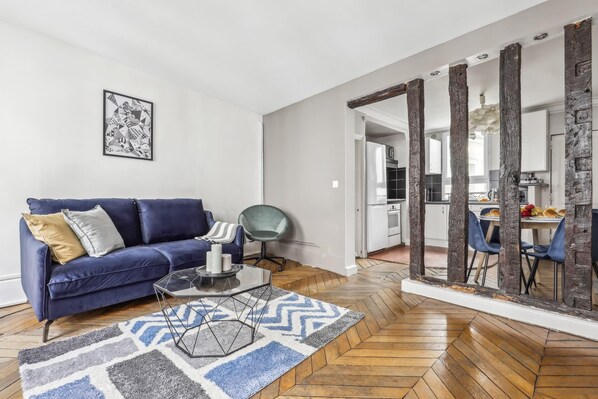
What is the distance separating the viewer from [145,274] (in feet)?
8.18

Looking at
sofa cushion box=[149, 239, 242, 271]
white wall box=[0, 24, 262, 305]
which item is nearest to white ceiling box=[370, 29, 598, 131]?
white wall box=[0, 24, 262, 305]

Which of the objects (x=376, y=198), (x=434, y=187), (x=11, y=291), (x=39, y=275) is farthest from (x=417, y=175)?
(x=11, y=291)

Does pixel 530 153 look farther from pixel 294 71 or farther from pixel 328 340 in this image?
pixel 328 340

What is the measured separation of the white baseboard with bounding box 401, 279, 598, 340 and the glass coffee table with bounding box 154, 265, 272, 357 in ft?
5.40

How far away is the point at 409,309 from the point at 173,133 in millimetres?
3392

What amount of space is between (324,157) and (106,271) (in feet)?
8.91

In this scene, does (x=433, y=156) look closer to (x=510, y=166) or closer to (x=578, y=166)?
(x=510, y=166)

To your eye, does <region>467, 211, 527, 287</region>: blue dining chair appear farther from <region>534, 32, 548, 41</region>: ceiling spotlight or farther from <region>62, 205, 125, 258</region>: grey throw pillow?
<region>62, 205, 125, 258</region>: grey throw pillow

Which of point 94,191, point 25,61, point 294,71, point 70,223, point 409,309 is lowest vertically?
point 409,309

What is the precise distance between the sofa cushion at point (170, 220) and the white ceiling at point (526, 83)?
307 centimetres

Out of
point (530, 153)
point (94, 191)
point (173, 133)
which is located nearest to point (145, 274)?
point (94, 191)

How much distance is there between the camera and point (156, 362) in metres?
1.65

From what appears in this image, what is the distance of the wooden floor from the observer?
1454 millimetres

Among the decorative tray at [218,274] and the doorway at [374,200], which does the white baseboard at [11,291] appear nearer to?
the decorative tray at [218,274]
